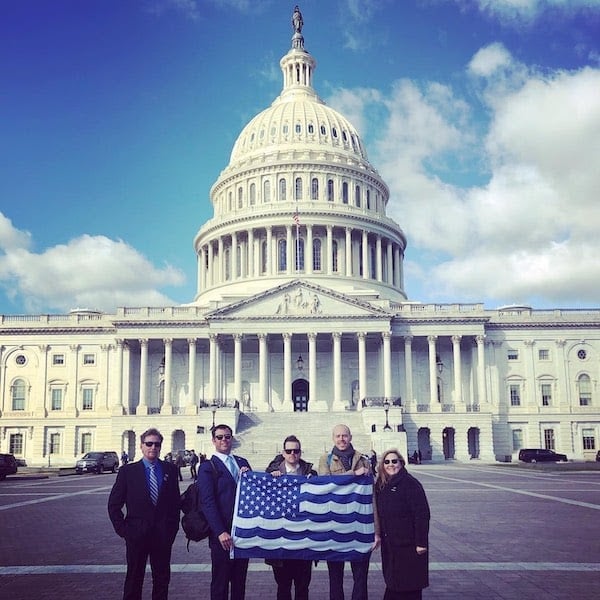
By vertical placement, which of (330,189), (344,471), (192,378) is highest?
(330,189)

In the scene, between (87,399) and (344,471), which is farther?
(87,399)

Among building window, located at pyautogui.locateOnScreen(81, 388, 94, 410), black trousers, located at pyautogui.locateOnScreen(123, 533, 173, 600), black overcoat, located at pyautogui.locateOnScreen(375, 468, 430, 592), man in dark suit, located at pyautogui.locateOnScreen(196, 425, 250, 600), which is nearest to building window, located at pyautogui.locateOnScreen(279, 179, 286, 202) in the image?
building window, located at pyautogui.locateOnScreen(81, 388, 94, 410)

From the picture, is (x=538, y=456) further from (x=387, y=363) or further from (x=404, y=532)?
(x=404, y=532)

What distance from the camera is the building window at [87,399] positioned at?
80375 mm

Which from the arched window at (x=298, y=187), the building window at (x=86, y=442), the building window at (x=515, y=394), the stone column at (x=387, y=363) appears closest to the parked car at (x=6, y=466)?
the building window at (x=86, y=442)

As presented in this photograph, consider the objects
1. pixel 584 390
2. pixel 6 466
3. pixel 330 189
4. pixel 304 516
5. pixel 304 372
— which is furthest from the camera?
pixel 330 189

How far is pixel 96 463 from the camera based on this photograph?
2158 inches

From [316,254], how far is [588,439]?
1521 inches

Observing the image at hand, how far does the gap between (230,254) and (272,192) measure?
32.6 feet

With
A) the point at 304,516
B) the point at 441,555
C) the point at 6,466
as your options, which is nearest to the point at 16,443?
the point at 6,466

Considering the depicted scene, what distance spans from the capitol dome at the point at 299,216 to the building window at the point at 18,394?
23.2 m

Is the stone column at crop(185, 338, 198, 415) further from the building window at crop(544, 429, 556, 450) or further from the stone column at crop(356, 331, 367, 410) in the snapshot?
the building window at crop(544, 429, 556, 450)

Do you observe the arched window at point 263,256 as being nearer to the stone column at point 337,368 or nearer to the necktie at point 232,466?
the stone column at point 337,368

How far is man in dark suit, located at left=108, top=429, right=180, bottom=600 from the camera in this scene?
1053cm
